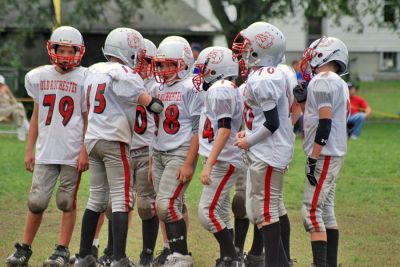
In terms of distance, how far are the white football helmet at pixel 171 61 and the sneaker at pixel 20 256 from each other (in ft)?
6.03

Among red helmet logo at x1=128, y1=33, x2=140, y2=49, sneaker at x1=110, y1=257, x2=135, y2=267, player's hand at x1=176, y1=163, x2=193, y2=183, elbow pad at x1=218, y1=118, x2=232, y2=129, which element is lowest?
sneaker at x1=110, y1=257, x2=135, y2=267

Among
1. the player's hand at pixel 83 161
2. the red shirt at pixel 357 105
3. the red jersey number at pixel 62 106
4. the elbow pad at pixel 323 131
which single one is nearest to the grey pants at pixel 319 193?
the elbow pad at pixel 323 131

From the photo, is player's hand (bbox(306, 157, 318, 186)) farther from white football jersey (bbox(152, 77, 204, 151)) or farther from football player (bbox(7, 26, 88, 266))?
football player (bbox(7, 26, 88, 266))

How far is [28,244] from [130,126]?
1.37m

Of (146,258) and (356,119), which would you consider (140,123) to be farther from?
(356,119)

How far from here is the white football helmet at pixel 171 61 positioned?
820cm

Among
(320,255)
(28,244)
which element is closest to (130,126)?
(28,244)

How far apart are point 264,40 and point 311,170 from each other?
3.56ft

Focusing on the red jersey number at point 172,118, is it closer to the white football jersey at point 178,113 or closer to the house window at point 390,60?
the white football jersey at point 178,113

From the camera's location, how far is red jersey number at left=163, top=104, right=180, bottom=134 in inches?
323

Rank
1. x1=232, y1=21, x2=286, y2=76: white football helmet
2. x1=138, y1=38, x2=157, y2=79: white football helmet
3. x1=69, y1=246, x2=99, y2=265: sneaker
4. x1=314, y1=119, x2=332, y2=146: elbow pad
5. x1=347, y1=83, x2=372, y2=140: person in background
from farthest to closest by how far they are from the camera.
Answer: x1=347, y1=83, x2=372, y2=140: person in background < x1=138, y1=38, x2=157, y2=79: white football helmet < x1=69, y1=246, x2=99, y2=265: sneaker < x1=232, y1=21, x2=286, y2=76: white football helmet < x1=314, y1=119, x2=332, y2=146: elbow pad

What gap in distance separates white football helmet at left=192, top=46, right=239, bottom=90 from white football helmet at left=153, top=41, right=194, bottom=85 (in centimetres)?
16

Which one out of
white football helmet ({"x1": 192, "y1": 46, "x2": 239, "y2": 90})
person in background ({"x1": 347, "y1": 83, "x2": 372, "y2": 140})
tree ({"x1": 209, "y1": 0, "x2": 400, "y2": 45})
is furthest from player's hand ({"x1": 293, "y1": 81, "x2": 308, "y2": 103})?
tree ({"x1": 209, "y1": 0, "x2": 400, "y2": 45})

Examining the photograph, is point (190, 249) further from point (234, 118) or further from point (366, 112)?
point (366, 112)
